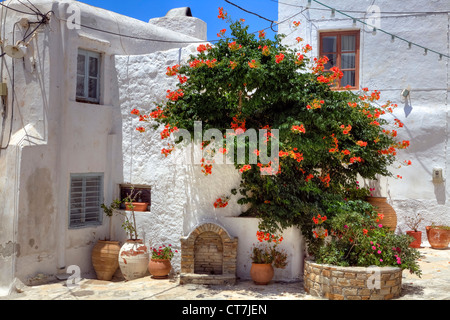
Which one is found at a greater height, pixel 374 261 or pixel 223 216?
pixel 223 216

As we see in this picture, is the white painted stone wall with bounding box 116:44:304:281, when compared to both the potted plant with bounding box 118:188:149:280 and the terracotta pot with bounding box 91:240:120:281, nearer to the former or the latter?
the potted plant with bounding box 118:188:149:280

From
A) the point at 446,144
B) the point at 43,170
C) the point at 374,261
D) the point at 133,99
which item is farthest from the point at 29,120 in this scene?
the point at 446,144

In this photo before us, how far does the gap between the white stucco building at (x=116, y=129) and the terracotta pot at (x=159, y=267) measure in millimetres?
374

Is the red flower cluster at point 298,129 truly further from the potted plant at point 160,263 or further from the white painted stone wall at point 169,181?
the potted plant at point 160,263

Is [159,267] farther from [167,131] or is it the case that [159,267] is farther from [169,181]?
[167,131]

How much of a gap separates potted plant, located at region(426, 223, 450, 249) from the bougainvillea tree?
3.09 metres

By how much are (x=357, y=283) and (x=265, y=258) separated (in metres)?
1.90

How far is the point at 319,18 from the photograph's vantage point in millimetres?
12266

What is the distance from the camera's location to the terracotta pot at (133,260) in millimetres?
10000

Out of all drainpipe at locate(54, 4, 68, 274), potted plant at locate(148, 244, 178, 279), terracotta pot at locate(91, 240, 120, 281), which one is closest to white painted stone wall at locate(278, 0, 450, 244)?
potted plant at locate(148, 244, 178, 279)

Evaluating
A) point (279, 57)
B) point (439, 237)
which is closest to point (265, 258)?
point (279, 57)

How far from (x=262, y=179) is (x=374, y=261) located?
2488 mm

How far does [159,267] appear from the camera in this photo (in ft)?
31.5

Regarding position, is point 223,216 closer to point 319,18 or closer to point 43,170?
point 43,170
